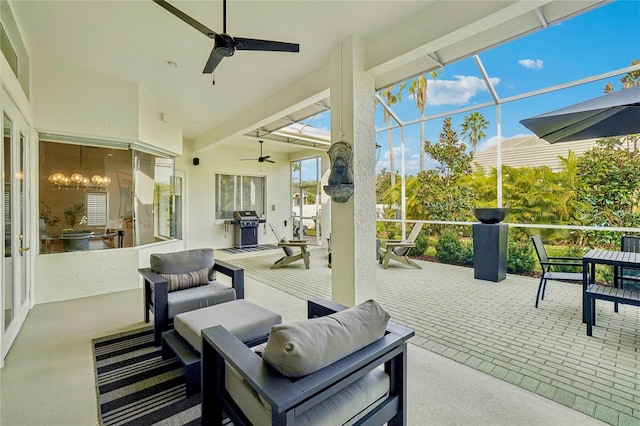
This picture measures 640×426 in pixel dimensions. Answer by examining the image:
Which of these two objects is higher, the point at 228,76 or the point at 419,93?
the point at 419,93

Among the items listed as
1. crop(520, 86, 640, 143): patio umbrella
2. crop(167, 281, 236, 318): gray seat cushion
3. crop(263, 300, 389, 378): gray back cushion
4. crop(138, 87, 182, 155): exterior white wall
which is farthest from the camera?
crop(138, 87, 182, 155): exterior white wall

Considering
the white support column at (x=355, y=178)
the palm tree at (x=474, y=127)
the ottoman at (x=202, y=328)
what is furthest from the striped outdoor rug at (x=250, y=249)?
the ottoman at (x=202, y=328)

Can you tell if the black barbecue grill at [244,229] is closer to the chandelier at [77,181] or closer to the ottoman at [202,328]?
the chandelier at [77,181]

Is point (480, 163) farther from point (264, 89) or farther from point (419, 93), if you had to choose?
point (264, 89)

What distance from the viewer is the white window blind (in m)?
4.99

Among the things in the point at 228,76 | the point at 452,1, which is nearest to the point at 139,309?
the point at 228,76

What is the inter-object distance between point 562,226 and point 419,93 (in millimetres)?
4189

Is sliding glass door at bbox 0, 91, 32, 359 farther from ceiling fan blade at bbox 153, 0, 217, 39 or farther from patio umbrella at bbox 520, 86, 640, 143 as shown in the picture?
patio umbrella at bbox 520, 86, 640, 143

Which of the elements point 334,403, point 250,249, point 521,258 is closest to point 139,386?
point 334,403

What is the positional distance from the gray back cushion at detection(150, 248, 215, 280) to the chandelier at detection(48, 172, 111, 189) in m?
2.81

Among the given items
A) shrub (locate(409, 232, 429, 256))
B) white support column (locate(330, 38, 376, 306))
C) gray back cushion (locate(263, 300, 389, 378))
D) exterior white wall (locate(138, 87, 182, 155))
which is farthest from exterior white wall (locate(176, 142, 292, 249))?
gray back cushion (locate(263, 300, 389, 378))

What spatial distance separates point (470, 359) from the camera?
2574 mm

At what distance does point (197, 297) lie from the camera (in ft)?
9.66

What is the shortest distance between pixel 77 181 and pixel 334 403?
5.50m
